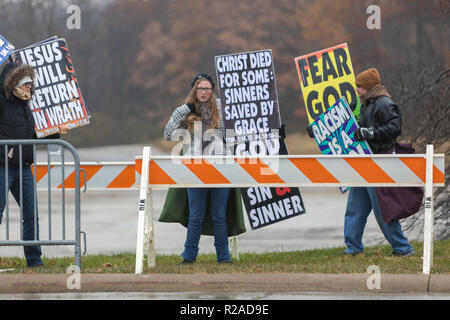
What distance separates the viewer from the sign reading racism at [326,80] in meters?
8.38

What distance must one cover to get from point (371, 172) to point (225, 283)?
5.59 ft

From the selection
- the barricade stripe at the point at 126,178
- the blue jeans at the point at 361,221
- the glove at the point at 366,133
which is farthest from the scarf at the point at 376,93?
the barricade stripe at the point at 126,178

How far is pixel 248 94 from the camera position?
8.43 m

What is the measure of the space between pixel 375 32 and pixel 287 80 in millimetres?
5014

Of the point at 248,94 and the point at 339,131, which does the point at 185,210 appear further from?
the point at 339,131

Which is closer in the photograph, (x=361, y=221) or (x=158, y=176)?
(x=158, y=176)

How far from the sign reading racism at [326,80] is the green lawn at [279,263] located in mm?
1443

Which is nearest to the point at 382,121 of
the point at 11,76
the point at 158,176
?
the point at 158,176

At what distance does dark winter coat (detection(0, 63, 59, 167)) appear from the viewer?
7.56 m

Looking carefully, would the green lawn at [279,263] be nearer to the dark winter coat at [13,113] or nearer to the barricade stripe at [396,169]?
the barricade stripe at [396,169]

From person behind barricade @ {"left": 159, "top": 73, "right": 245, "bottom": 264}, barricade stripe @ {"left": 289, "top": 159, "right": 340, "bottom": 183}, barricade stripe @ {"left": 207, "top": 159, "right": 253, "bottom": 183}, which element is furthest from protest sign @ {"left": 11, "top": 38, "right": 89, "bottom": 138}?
barricade stripe @ {"left": 289, "top": 159, "right": 340, "bottom": 183}

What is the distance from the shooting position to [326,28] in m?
37.8
